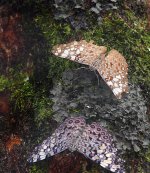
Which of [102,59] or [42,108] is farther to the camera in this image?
[42,108]

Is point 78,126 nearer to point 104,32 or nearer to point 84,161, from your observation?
point 84,161

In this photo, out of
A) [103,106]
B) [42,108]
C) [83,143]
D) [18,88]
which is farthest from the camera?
[18,88]

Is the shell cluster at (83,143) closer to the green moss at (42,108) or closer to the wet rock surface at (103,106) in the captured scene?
the wet rock surface at (103,106)

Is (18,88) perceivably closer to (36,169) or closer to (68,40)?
(68,40)

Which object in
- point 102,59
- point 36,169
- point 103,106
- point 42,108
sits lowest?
point 36,169

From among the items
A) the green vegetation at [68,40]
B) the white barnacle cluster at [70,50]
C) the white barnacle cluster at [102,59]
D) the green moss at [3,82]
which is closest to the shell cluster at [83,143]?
the green vegetation at [68,40]

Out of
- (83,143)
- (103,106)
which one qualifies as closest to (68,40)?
(103,106)

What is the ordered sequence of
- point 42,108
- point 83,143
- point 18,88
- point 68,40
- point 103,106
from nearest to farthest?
1. point 83,143
2. point 103,106
3. point 42,108
4. point 18,88
5. point 68,40

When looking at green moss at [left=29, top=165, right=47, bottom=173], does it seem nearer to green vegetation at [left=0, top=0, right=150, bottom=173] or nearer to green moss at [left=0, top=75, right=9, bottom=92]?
green vegetation at [left=0, top=0, right=150, bottom=173]
